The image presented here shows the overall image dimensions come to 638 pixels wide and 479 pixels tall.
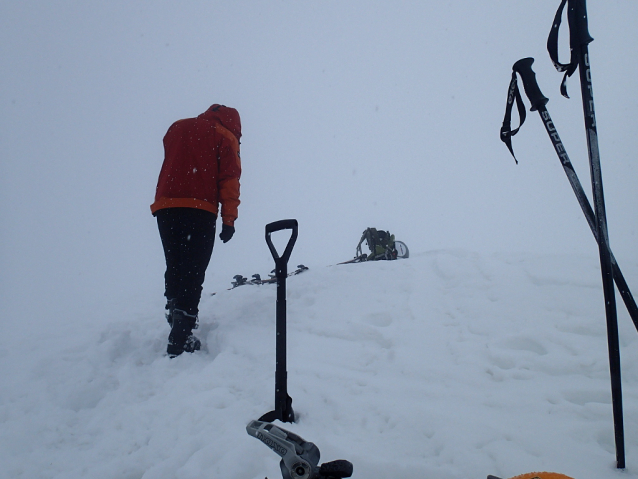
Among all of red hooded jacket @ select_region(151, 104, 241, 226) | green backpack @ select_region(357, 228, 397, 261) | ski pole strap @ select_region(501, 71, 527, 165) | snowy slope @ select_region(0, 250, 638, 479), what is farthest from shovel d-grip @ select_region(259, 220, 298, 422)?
green backpack @ select_region(357, 228, 397, 261)

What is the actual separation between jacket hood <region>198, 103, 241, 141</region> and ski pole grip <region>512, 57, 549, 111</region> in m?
2.44

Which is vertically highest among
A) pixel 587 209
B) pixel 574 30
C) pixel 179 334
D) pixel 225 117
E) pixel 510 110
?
pixel 225 117

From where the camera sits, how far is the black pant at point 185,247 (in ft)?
9.88

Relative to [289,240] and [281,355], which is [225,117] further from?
[281,355]

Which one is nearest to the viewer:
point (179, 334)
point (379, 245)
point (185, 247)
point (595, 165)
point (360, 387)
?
point (595, 165)

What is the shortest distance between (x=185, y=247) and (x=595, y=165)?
2765mm

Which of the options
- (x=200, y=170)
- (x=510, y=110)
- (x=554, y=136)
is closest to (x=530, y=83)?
(x=510, y=110)

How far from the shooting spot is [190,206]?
3.02 meters

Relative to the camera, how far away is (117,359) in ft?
9.95

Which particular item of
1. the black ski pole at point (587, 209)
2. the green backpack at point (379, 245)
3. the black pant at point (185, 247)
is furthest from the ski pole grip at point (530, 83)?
the green backpack at point (379, 245)

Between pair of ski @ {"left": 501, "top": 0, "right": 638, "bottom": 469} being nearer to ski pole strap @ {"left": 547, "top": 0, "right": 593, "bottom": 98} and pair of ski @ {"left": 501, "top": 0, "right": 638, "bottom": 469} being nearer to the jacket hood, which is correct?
ski pole strap @ {"left": 547, "top": 0, "right": 593, "bottom": 98}

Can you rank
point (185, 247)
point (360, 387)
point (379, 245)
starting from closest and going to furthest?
1. point (360, 387)
2. point (185, 247)
3. point (379, 245)

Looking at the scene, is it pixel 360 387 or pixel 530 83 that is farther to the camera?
pixel 360 387

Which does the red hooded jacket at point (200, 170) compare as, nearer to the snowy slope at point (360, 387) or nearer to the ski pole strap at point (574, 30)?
the snowy slope at point (360, 387)
